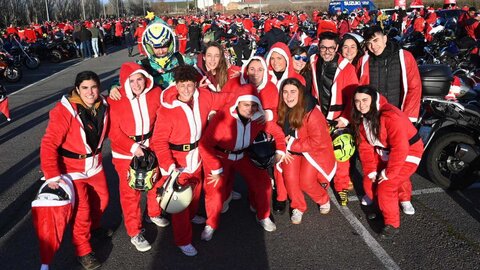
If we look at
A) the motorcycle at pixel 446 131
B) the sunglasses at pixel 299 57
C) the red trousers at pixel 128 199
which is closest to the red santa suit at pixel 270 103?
the sunglasses at pixel 299 57

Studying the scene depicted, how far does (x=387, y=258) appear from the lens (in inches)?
133

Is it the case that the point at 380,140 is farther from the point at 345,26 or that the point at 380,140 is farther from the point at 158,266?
the point at 345,26

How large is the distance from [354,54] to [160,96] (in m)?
2.38

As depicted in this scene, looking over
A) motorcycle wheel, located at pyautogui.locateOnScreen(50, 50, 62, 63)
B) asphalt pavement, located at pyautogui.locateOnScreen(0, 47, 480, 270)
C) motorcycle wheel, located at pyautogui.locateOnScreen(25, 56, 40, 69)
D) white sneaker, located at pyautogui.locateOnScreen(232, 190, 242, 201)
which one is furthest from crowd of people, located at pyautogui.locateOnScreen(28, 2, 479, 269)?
motorcycle wheel, located at pyautogui.locateOnScreen(50, 50, 62, 63)

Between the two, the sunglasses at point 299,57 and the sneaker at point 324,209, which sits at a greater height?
the sunglasses at point 299,57

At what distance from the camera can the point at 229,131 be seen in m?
3.56

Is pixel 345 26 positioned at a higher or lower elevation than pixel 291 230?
higher

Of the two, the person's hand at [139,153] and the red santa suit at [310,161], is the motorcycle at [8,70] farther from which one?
the red santa suit at [310,161]

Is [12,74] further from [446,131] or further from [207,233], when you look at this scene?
[446,131]

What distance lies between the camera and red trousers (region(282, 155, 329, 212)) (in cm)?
406

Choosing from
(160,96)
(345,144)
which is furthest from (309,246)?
(160,96)

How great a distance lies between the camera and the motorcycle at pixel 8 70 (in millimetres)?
13172

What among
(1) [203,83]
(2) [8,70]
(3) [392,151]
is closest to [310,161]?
(3) [392,151]

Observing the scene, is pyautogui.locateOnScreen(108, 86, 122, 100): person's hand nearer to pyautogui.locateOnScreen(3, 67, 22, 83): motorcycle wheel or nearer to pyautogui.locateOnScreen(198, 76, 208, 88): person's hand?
pyautogui.locateOnScreen(198, 76, 208, 88): person's hand
